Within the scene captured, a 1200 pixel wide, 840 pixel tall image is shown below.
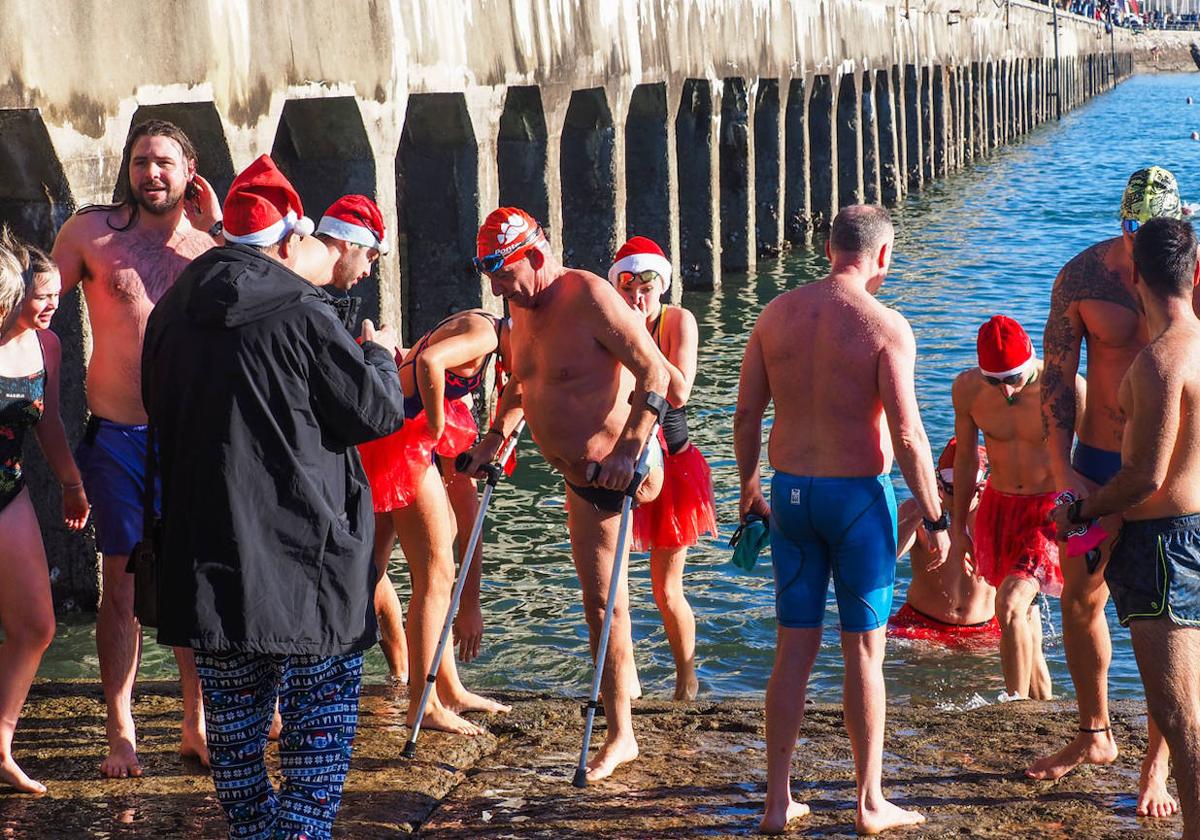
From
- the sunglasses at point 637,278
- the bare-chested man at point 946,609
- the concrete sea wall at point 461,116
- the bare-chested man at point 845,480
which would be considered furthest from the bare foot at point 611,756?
the concrete sea wall at point 461,116

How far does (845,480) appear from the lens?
4980 millimetres

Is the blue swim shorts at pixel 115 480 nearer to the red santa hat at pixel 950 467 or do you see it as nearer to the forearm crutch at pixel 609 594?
the forearm crutch at pixel 609 594

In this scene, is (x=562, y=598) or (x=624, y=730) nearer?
(x=624, y=730)

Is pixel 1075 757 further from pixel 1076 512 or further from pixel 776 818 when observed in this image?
pixel 776 818

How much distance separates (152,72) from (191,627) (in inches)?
201

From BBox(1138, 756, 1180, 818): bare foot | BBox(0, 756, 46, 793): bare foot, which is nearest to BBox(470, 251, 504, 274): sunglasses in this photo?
BBox(0, 756, 46, 793): bare foot

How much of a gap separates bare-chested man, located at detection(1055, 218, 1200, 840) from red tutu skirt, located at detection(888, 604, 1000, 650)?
3624 mm

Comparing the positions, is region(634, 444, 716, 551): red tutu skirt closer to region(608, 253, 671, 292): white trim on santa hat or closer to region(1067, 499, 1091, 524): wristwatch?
region(608, 253, 671, 292): white trim on santa hat

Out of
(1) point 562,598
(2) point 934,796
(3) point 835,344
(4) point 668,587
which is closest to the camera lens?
(3) point 835,344

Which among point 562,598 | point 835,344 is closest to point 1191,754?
point 835,344

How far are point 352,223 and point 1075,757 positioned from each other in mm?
3100

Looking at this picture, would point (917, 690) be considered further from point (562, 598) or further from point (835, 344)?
point (835, 344)

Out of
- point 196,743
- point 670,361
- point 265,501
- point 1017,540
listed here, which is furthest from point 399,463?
point 1017,540

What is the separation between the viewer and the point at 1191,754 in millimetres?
4586
